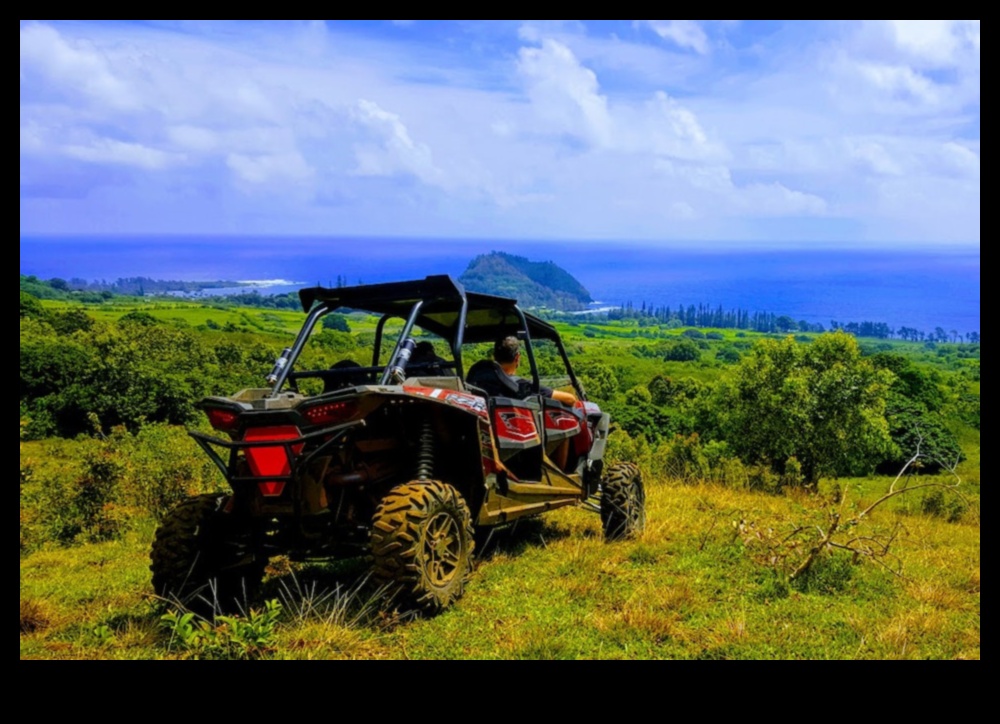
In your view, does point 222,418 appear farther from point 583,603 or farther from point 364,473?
point 583,603

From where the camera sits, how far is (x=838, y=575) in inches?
312

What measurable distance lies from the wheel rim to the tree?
44.5 meters

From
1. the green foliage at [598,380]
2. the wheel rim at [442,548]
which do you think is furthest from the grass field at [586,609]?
the green foliage at [598,380]

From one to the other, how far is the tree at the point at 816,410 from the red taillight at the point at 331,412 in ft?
149

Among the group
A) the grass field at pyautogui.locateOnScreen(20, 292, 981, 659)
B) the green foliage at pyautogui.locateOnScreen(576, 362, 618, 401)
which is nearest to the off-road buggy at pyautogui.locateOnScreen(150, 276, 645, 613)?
the grass field at pyautogui.locateOnScreen(20, 292, 981, 659)

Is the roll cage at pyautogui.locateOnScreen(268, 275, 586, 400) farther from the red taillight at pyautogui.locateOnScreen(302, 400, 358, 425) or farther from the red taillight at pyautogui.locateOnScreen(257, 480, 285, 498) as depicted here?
the red taillight at pyautogui.locateOnScreen(257, 480, 285, 498)

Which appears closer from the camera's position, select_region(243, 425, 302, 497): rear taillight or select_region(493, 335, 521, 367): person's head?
select_region(243, 425, 302, 497): rear taillight

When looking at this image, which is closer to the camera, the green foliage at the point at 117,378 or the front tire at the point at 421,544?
the front tire at the point at 421,544

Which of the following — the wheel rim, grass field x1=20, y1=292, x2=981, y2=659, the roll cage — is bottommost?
grass field x1=20, y1=292, x2=981, y2=659

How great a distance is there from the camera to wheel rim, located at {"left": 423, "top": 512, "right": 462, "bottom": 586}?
21.3 feet

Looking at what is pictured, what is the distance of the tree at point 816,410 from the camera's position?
49062 millimetres

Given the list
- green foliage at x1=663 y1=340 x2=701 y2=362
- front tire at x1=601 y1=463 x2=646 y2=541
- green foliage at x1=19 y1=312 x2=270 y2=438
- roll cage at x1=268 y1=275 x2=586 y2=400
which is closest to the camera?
roll cage at x1=268 y1=275 x2=586 y2=400

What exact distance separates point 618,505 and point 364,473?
3794 millimetres

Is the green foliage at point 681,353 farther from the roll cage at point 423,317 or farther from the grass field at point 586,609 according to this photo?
the grass field at point 586,609
